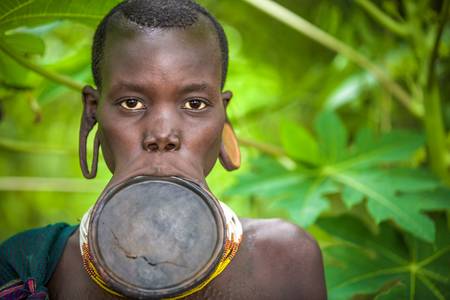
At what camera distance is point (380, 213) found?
1208 millimetres

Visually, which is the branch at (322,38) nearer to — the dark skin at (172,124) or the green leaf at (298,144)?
the green leaf at (298,144)

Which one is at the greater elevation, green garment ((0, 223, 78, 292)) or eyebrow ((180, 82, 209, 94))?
eyebrow ((180, 82, 209, 94))

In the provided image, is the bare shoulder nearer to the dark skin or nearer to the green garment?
the dark skin

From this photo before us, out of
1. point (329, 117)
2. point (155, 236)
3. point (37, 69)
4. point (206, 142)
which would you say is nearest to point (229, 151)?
point (206, 142)

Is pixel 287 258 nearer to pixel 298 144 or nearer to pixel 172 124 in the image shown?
pixel 172 124

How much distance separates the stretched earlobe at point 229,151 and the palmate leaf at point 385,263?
1.40 ft

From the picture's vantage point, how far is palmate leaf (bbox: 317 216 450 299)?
3.96ft

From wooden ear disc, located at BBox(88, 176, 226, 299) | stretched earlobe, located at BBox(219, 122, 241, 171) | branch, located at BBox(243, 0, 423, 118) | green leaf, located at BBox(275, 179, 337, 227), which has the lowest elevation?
green leaf, located at BBox(275, 179, 337, 227)

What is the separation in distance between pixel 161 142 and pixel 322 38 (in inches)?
33.9

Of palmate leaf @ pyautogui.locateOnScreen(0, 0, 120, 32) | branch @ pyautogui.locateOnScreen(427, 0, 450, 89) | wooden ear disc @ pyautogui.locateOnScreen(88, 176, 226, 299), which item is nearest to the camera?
wooden ear disc @ pyautogui.locateOnScreen(88, 176, 226, 299)

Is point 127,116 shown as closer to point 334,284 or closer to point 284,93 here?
point 334,284

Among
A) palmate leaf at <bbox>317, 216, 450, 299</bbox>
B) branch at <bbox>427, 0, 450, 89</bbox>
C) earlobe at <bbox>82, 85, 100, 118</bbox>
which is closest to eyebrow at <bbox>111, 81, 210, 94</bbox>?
earlobe at <bbox>82, 85, 100, 118</bbox>

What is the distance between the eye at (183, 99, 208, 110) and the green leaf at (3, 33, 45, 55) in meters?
0.45

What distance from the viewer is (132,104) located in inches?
29.7
